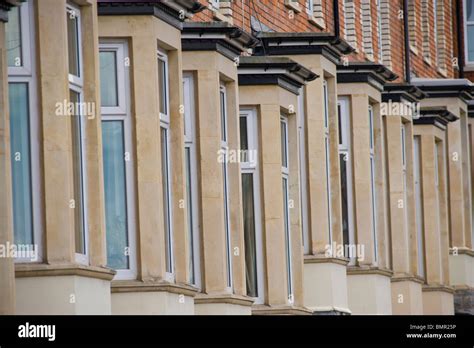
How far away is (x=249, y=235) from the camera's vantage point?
101ft

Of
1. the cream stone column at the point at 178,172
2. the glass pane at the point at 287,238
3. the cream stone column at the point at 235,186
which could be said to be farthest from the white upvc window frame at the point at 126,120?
the glass pane at the point at 287,238

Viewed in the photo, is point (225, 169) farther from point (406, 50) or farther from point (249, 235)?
point (406, 50)

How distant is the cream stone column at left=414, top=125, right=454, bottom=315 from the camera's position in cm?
4359

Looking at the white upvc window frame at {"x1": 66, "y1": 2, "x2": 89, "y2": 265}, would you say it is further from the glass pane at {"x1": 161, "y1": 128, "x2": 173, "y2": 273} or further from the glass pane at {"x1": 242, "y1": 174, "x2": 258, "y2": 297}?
the glass pane at {"x1": 242, "y1": 174, "x2": 258, "y2": 297}

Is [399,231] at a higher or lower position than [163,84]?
lower

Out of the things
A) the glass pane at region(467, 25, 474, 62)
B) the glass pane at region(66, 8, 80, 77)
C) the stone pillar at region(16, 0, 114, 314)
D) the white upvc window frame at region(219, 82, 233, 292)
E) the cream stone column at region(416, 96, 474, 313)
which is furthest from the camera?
the glass pane at region(467, 25, 474, 62)

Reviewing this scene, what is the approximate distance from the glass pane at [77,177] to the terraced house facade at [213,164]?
2 centimetres

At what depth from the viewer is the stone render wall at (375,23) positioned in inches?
1367

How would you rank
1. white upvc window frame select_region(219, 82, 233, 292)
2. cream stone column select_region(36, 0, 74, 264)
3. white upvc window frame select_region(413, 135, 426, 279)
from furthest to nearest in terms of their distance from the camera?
white upvc window frame select_region(413, 135, 426, 279)
white upvc window frame select_region(219, 82, 233, 292)
cream stone column select_region(36, 0, 74, 264)

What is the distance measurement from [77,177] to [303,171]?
455 inches

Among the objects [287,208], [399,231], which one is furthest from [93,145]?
[399,231]

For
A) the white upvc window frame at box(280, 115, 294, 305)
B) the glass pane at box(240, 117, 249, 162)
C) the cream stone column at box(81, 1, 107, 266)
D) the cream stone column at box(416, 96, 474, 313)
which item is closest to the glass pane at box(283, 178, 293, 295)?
the white upvc window frame at box(280, 115, 294, 305)

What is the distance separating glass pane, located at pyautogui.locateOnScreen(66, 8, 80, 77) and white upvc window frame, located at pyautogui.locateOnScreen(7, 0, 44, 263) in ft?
2.76

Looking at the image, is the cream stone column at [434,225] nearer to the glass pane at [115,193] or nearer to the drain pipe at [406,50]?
the drain pipe at [406,50]
